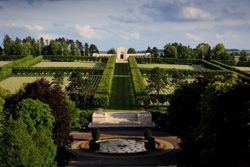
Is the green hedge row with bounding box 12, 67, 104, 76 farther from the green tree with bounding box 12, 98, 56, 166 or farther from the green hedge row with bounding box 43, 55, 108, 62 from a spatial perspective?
the green tree with bounding box 12, 98, 56, 166

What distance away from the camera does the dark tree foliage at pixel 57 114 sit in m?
34.9

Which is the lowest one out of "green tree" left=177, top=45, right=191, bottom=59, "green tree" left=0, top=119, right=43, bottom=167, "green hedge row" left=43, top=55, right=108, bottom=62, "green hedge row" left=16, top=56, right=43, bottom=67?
"green tree" left=0, top=119, right=43, bottom=167

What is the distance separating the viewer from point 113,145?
48.1 metres

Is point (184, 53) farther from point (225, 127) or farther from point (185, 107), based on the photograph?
point (225, 127)

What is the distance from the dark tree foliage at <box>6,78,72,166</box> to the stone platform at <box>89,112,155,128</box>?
20.5 meters

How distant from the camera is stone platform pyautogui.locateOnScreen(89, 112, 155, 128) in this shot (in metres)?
60.4

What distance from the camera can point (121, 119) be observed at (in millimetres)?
63125

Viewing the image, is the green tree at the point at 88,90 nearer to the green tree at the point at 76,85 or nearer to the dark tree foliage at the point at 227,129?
the green tree at the point at 76,85

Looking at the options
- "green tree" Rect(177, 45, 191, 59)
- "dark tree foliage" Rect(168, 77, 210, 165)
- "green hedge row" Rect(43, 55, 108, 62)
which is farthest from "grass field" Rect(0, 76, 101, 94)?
"green tree" Rect(177, 45, 191, 59)

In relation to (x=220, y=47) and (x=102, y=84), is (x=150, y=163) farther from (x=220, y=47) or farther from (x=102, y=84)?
(x=220, y=47)

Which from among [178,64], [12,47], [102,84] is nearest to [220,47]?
[178,64]


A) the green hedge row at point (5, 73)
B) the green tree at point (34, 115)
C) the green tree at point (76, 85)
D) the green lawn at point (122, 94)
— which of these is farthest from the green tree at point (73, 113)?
the green hedge row at point (5, 73)

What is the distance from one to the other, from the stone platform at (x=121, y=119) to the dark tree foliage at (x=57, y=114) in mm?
20510

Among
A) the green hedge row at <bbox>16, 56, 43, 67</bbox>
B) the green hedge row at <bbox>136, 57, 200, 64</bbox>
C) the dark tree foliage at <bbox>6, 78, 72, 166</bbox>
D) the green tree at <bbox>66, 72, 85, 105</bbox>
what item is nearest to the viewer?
the dark tree foliage at <bbox>6, 78, 72, 166</bbox>
